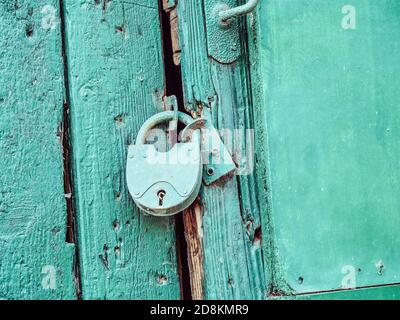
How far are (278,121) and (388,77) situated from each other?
0.22 meters

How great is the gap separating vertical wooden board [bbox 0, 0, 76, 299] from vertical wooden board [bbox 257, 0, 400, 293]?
0.31 meters

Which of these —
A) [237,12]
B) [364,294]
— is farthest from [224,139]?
[364,294]

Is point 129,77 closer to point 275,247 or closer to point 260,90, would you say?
point 260,90

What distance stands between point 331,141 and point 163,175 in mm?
279

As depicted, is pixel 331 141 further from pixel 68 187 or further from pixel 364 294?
pixel 68 187

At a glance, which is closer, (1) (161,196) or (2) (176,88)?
(1) (161,196)

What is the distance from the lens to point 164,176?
81 cm

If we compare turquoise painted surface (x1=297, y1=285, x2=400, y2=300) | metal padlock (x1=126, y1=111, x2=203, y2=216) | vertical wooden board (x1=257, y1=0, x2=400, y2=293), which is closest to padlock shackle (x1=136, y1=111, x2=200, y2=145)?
metal padlock (x1=126, y1=111, x2=203, y2=216)

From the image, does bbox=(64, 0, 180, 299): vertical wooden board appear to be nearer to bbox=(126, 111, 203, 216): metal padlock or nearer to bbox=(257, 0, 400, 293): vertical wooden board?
bbox=(126, 111, 203, 216): metal padlock

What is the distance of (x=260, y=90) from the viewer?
0.88 meters

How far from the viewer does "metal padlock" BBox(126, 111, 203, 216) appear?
2.65ft

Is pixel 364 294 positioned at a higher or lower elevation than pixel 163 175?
lower

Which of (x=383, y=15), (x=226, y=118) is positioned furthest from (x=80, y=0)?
(x=383, y=15)

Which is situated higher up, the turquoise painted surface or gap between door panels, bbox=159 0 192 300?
gap between door panels, bbox=159 0 192 300
